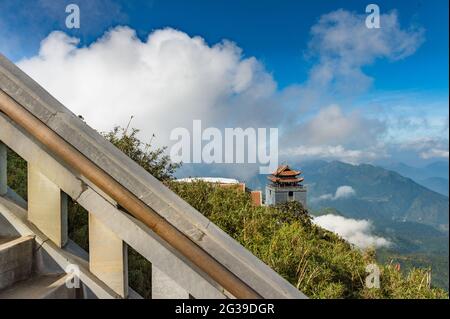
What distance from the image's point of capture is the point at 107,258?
1.28 metres

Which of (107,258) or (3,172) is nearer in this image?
(107,258)

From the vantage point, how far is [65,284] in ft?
4.29

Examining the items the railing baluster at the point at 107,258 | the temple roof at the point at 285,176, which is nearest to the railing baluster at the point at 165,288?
the railing baluster at the point at 107,258

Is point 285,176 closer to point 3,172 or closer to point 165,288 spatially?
point 3,172

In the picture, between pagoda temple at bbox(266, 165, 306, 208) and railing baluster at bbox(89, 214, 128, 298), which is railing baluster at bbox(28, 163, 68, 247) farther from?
pagoda temple at bbox(266, 165, 306, 208)

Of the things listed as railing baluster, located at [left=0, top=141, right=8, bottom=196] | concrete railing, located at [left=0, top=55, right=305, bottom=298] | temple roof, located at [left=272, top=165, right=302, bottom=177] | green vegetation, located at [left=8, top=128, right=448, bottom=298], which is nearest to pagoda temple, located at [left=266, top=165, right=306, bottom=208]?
temple roof, located at [left=272, top=165, right=302, bottom=177]

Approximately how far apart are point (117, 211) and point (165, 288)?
32cm

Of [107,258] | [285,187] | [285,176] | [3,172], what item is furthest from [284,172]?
[107,258]

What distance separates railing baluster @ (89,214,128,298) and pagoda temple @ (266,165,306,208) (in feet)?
125

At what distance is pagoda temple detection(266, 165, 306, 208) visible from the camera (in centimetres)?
3966

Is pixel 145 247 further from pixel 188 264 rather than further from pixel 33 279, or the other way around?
pixel 33 279

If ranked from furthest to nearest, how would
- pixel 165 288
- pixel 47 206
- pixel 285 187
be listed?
pixel 285 187 < pixel 47 206 < pixel 165 288

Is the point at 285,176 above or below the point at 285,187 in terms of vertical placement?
above
